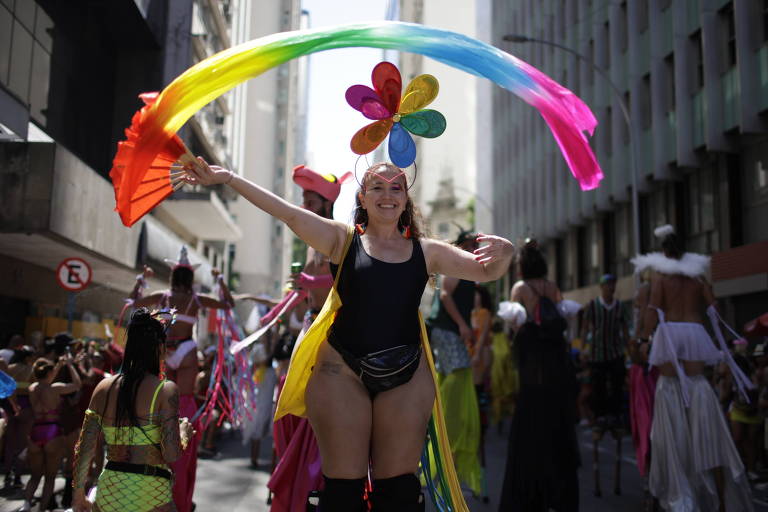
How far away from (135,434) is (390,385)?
1674mm

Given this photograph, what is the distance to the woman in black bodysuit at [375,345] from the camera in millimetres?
3943

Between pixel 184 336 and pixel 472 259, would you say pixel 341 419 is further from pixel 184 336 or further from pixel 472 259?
pixel 184 336

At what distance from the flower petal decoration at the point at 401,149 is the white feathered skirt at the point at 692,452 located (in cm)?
402

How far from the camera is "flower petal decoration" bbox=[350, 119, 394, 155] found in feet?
14.6

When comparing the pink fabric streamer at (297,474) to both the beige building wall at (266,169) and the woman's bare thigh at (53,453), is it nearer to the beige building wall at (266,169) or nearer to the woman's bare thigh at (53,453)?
the woman's bare thigh at (53,453)

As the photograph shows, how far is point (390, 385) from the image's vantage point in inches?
158

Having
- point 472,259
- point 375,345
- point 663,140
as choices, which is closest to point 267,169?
point 663,140

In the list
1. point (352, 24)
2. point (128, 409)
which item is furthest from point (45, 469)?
point (352, 24)

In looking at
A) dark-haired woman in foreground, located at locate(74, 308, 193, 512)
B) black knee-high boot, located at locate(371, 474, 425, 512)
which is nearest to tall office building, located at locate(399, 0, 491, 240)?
dark-haired woman in foreground, located at locate(74, 308, 193, 512)

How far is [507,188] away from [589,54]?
1678 cm

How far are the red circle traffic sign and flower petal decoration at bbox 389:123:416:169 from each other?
1013 cm

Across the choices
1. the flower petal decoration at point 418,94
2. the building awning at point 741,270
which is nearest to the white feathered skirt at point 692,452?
the flower petal decoration at point 418,94

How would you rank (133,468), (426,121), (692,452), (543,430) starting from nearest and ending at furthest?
(426,121) → (133,468) → (543,430) → (692,452)

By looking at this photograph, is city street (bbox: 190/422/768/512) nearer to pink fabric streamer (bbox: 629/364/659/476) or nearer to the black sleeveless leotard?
pink fabric streamer (bbox: 629/364/659/476)
